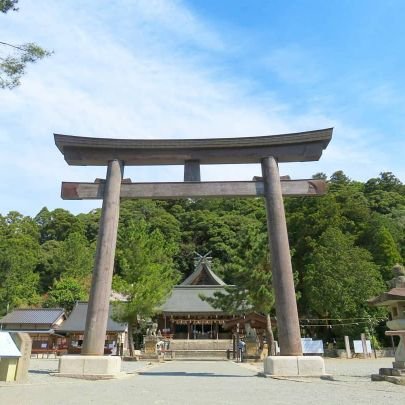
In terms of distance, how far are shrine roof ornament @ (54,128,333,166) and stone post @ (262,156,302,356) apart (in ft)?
1.56

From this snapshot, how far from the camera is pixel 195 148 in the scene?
36.7ft

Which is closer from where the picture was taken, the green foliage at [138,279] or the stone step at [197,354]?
the green foliage at [138,279]

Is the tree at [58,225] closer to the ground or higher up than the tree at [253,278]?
higher up

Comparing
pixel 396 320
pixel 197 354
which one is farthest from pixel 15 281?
pixel 396 320

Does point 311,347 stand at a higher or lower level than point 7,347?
higher

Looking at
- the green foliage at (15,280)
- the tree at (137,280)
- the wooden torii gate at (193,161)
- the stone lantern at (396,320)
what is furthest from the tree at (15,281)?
the stone lantern at (396,320)

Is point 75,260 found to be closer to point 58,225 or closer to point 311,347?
point 58,225

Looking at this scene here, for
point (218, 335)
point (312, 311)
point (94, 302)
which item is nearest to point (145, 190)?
point (94, 302)

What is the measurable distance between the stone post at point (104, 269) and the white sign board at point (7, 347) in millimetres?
1893

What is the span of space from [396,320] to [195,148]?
676 cm

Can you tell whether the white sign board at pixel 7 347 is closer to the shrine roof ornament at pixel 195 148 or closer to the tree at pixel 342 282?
the shrine roof ornament at pixel 195 148

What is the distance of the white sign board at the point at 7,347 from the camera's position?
745 centimetres

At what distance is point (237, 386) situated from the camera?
24.7ft

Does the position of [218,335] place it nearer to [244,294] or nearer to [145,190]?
[244,294]
